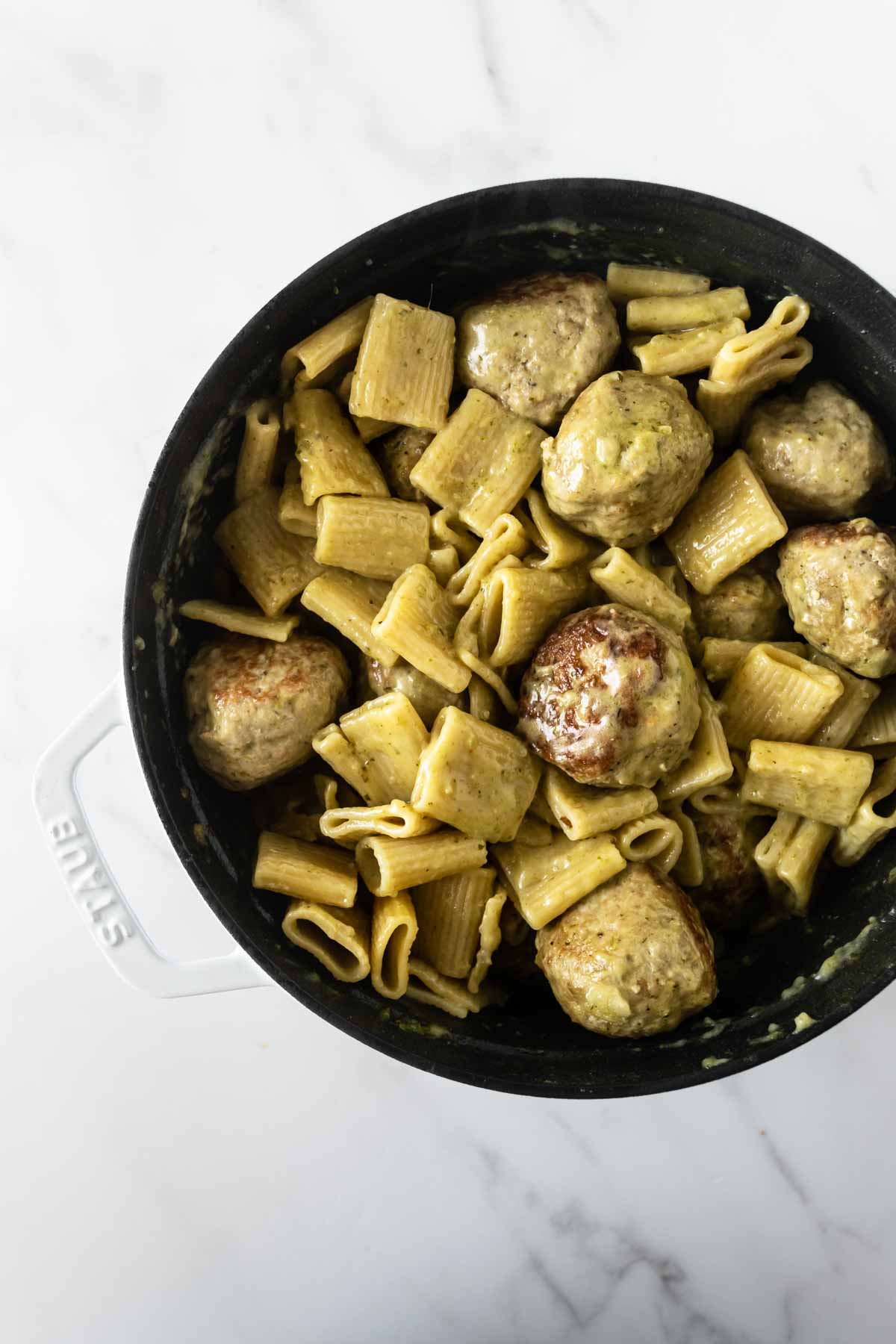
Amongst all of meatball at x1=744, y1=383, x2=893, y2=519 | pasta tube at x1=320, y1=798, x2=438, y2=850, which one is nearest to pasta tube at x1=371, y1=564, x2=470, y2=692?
pasta tube at x1=320, y1=798, x2=438, y2=850

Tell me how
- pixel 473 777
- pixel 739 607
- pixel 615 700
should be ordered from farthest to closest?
pixel 739 607, pixel 473 777, pixel 615 700

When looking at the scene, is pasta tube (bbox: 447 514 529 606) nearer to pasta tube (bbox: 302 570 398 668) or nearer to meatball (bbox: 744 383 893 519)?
pasta tube (bbox: 302 570 398 668)

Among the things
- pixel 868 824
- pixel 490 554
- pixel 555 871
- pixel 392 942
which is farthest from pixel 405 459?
pixel 868 824

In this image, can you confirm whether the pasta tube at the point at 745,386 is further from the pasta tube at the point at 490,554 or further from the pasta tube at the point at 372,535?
the pasta tube at the point at 372,535

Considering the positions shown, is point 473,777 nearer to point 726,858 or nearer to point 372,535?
point 372,535

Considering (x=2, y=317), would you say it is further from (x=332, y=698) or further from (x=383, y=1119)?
(x=383, y=1119)

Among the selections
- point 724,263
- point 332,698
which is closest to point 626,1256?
point 332,698
